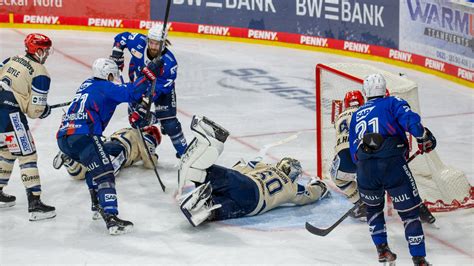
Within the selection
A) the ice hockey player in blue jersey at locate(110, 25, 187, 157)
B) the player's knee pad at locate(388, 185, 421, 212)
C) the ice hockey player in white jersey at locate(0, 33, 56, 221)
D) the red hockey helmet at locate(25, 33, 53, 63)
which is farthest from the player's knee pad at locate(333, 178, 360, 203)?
the red hockey helmet at locate(25, 33, 53, 63)

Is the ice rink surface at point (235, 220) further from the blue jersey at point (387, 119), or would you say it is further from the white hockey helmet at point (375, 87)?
the white hockey helmet at point (375, 87)

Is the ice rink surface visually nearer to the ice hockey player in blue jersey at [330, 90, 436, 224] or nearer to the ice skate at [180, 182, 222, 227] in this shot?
the ice skate at [180, 182, 222, 227]

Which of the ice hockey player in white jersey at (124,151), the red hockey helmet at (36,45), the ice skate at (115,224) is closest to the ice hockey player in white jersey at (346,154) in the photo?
the ice skate at (115,224)

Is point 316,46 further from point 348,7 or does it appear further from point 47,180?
point 47,180

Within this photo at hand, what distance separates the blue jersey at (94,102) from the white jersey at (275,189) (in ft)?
3.63

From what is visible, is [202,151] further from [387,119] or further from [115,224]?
[387,119]

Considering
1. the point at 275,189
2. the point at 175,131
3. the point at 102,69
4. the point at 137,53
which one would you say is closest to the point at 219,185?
the point at 275,189

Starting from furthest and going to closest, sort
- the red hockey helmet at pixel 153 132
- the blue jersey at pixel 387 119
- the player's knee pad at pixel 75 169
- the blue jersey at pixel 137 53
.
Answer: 1. the red hockey helmet at pixel 153 132
2. the blue jersey at pixel 137 53
3. the player's knee pad at pixel 75 169
4. the blue jersey at pixel 387 119

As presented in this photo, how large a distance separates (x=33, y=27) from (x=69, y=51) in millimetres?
1441

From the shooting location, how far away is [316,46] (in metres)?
13.8

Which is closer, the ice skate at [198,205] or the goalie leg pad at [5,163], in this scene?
the ice skate at [198,205]

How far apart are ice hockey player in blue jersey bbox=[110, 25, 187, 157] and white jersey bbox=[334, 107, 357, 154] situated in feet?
6.12

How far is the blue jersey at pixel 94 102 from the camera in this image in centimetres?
727

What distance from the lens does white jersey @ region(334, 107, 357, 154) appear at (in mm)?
7164
